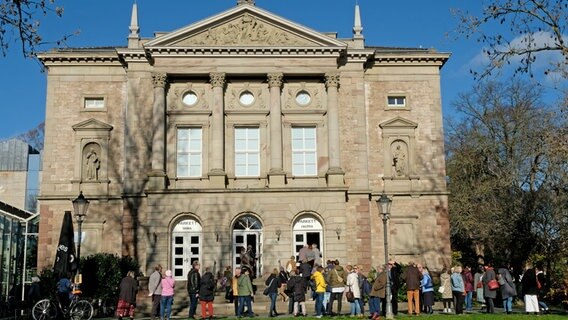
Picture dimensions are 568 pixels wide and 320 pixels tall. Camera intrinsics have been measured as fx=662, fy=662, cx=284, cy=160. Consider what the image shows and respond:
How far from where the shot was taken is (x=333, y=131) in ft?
116

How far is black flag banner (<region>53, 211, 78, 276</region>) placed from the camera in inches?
862

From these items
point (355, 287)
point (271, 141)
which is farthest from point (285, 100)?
point (355, 287)

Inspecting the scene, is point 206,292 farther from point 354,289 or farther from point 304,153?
point 304,153

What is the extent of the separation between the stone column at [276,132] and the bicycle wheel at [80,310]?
14408mm

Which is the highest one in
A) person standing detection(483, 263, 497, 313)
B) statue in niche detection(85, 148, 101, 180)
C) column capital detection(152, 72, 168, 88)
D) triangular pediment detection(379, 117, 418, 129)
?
column capital detection(152, 72, 168, 88)

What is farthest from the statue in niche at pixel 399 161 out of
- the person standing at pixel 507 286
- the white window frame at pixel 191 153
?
the person standing at pixel 507 286

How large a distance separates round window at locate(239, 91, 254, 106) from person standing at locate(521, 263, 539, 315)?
18.7 meters

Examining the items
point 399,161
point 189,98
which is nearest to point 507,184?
point 399,161

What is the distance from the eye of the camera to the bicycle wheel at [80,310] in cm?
2125

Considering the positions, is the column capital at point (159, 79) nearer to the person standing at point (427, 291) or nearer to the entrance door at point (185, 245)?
the entrance door at point (185, 245)

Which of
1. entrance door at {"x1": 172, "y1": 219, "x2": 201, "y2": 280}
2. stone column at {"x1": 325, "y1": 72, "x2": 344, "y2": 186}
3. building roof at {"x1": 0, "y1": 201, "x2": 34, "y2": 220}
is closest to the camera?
building roof at {"x1": 0, "y1": 201, "x2": 34, "y2": 220}

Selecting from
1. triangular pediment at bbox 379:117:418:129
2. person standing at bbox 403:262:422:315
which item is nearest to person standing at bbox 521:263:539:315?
person standing at bbox 403:262:422:315

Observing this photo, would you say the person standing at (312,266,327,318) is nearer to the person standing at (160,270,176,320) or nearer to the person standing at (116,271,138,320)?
the person standing at (160,270,176,320)

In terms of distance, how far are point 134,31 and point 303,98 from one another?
10.2 m
